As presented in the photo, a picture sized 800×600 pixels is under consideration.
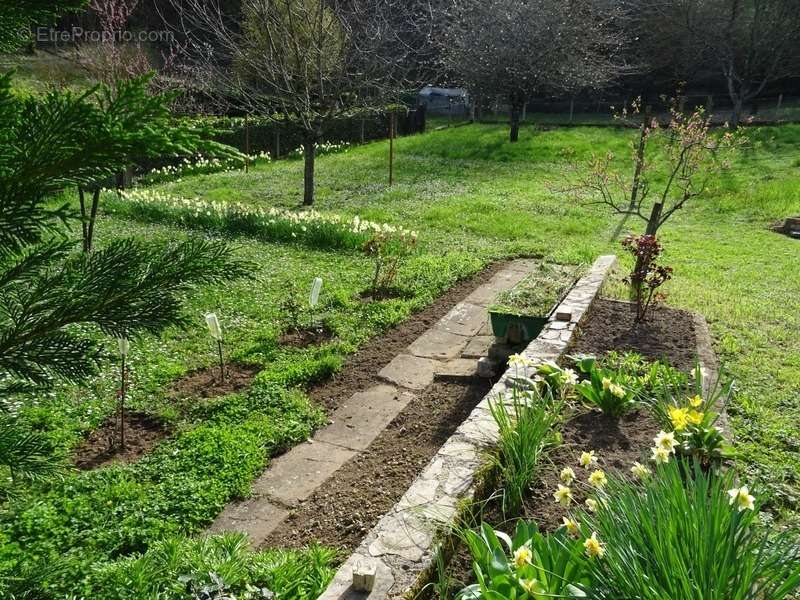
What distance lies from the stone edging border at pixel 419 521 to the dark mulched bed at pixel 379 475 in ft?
2.02

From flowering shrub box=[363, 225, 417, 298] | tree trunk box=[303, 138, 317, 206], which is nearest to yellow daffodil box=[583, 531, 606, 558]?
flowering shrub box=[363, 225, 417, 298]

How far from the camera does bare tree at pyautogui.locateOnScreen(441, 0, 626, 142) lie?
2016cm

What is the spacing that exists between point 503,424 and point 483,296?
14.1 ft

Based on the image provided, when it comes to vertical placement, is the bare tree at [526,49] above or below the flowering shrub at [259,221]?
above

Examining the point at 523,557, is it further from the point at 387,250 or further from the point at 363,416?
the point at 387,250

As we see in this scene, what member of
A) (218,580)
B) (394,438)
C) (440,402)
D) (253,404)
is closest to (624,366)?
(440,402)

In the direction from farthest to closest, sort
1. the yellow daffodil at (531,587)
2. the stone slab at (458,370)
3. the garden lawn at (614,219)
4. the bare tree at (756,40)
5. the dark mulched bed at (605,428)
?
the bare tree at (756,40)
the stone slab at (458,370)
the garden lawn at (614,219)
the dark mulched bed at (605,428)
the yellow daffodil at (531,587)

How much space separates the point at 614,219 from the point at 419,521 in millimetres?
9841

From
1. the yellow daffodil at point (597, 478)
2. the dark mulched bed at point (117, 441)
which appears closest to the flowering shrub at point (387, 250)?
the dark mulched bed at point (117, 441)

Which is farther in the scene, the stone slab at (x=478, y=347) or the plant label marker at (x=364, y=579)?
the stone slab at (x=478, y=347)

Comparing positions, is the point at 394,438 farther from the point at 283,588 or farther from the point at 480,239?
the point at 480,239

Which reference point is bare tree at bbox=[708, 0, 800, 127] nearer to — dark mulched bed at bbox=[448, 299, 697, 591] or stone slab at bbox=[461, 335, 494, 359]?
dark mulched bed at bbox=[448, 299, 697, 591]

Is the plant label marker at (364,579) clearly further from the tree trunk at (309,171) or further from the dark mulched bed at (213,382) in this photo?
the tree trunk at (309,171)

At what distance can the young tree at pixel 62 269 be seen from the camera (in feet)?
3.77
